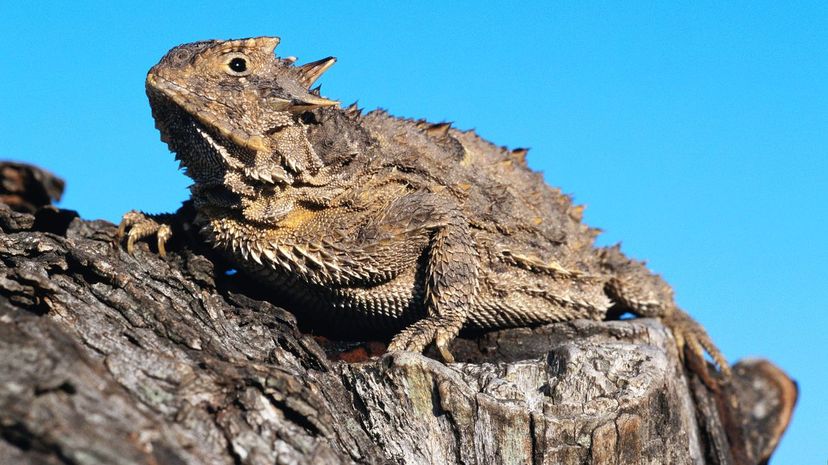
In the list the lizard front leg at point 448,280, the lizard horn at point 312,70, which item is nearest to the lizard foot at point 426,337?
the lizard front leg at point 448,280

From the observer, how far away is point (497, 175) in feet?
23.2

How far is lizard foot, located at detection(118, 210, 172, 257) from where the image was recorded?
20.4 feet

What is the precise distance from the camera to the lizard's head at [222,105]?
5.59 metres

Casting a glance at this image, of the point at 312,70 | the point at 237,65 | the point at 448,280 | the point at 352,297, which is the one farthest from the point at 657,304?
the point at 237,65

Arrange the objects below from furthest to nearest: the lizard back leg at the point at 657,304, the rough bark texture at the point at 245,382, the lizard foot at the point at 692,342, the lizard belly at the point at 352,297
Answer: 1. the lizard foot at the point at 692,342
2. the lizard back leg at the point at 657,304
3. the lizard belly at the point at 352,297
4. the rough bark texture at the point at 245,382

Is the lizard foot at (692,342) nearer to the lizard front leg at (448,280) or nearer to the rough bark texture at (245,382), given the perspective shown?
the rough bark texture at (245,382)

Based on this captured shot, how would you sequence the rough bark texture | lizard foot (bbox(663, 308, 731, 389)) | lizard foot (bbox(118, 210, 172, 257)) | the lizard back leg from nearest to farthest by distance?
the rough bark texture → lizard foot (bbox(118, 210, 172, 257)) → the lizard back leg → lizard foot (bbox(663, 308, 731, 389))

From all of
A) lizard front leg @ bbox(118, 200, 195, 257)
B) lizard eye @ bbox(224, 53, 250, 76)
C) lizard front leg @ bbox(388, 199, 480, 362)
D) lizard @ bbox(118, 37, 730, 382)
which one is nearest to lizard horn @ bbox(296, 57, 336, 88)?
lizard @ bbox(118, 37, 730, 382)

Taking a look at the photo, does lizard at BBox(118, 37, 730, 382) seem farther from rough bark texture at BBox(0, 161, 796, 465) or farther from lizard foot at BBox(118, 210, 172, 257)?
rough bark texture at BBox(0, 161, 796, 465)

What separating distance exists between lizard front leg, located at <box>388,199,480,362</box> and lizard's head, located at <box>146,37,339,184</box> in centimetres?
113

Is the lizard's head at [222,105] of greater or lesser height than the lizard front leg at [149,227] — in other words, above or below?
above

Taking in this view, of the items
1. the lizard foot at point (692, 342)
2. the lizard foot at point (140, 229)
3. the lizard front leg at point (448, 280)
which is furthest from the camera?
the lizard foot at point (692, 342)

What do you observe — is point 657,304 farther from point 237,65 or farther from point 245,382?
point 245,382

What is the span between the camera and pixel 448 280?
19.4ft
